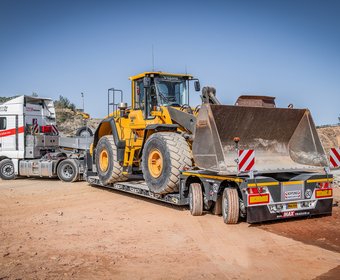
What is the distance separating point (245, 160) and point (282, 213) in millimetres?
1237

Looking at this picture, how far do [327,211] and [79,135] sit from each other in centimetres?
1310

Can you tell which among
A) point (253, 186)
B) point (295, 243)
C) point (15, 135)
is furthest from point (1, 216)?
point (15, 135)

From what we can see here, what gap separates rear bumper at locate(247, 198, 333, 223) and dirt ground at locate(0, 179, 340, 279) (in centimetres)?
15

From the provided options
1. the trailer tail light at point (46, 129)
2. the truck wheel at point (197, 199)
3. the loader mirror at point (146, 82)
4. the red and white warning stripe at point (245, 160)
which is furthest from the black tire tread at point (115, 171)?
the trailer tail light at point (46, 129)

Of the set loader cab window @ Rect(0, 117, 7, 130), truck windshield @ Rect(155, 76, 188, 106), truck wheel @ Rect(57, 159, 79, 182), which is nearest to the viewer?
truck windshield @ Rect(155, 76, 188, 106)

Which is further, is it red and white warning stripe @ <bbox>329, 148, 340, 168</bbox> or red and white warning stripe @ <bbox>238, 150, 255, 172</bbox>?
red and white warning stripe @ <bbox>329, 148, 340, 168</bbox>

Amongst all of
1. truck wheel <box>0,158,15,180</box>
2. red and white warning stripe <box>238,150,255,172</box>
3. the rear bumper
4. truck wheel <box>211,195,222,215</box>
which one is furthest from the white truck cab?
the rear bumper

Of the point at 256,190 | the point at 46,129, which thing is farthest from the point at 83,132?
the point at 256,190

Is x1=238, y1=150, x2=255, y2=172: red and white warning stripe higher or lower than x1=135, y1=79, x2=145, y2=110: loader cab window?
lower

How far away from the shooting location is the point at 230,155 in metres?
8.55

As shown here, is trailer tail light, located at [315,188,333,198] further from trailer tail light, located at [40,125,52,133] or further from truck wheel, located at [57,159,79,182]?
trailer tail light, located at [40,125,52,133]

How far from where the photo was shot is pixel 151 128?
996 cm

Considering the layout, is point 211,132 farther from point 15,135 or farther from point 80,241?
point 15,135

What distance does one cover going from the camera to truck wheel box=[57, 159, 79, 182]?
15859 millimetres
